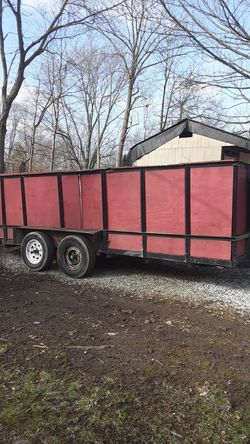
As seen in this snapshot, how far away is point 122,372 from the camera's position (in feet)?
12.6

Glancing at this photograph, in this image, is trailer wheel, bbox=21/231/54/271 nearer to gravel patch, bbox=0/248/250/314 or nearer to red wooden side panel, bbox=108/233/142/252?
gravel patch, bbox=0/248/250/314

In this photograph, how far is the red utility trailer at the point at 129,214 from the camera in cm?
634

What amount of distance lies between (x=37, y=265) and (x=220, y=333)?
468cm

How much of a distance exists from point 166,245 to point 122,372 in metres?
3.35

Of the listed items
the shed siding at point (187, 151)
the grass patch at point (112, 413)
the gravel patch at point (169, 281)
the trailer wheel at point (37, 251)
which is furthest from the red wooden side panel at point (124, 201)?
the shed siding at point (187, 151)

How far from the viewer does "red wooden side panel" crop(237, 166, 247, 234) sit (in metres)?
6.34

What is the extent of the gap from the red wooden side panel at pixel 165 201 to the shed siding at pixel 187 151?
20.8ft

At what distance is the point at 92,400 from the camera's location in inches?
132

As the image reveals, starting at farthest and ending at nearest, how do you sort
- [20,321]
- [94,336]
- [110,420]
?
[20,321] < [94,336] < [110,420]

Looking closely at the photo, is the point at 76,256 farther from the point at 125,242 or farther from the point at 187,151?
the point at 187,151

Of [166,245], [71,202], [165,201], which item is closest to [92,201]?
[71,202]

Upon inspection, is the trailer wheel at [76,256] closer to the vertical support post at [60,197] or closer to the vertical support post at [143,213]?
the vertical support post at [60,197]

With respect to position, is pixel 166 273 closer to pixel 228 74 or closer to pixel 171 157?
pixel 228 74

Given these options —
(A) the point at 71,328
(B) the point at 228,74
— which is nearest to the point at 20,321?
(A) the point at 71,328
